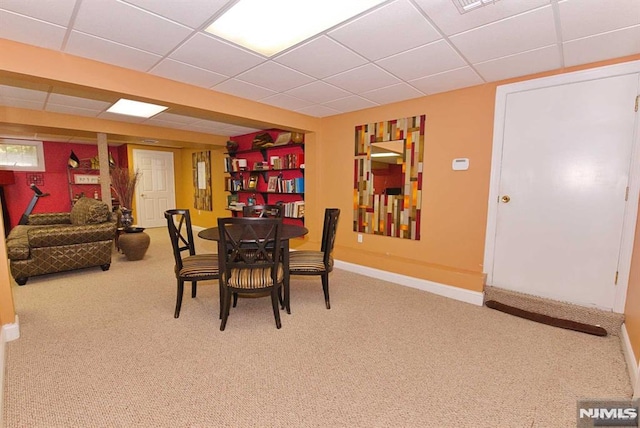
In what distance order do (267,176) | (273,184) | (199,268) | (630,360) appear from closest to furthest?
(630,360)
(199,268)
(273,184)
(267,176)

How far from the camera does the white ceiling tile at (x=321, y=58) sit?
7.06 ft

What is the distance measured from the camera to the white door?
698 centimetres

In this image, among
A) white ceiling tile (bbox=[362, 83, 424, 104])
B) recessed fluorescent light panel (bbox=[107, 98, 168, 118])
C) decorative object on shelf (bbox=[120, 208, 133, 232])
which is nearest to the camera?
white ceiling tile (bbox=[362, 83, 424, 104])

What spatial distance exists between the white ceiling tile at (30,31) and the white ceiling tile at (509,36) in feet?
8.98

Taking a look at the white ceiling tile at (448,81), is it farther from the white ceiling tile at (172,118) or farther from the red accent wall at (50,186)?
the red accent wall at (50,186)

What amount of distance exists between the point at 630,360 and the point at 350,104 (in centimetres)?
336

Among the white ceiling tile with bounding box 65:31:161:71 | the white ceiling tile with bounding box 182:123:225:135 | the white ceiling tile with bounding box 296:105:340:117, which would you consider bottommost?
the white ceiling tile with bounding box 65:31:161:71

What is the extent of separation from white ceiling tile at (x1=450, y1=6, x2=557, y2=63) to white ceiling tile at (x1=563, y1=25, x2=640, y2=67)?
0.23 meters

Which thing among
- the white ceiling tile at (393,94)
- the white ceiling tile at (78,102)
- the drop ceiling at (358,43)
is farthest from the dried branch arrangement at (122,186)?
the white ceiling tile at (393,94)

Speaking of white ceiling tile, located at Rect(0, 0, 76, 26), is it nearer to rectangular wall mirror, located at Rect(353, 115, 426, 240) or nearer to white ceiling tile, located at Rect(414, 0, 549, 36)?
white ceiling tile, located at Rect(414, 0, 549, 36)

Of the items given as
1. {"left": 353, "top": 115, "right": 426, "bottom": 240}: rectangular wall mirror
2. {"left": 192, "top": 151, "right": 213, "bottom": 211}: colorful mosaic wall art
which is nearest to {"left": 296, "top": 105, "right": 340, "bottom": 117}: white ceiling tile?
{"left": 353, "top": 115, "right": 426, "bottom": 240}: rectangular wall mirror

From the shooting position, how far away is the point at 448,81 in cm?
283

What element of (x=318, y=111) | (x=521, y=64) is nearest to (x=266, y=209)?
(x=318, y=111)

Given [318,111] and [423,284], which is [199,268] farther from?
[318,111]
